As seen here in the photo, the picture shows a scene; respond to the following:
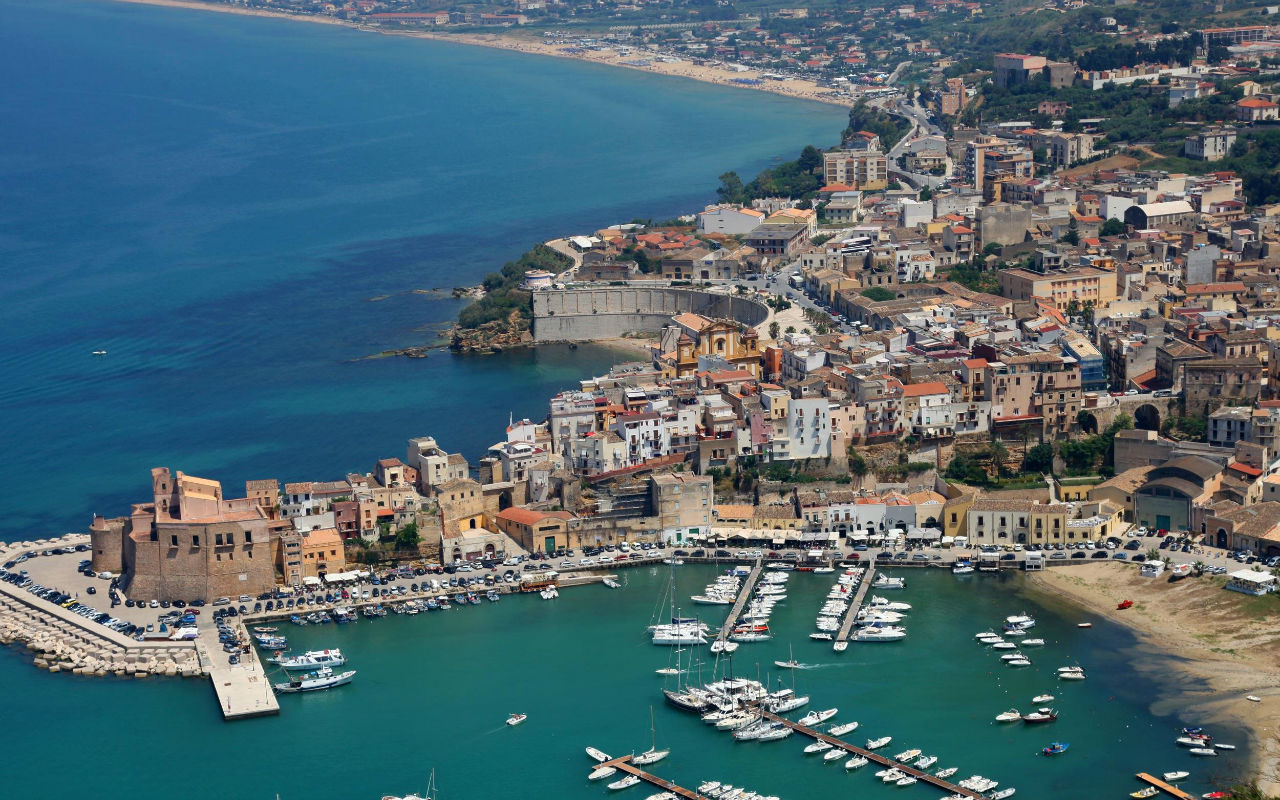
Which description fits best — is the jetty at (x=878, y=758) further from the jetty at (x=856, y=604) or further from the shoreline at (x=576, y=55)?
the shoreline at (x=576, y=55)

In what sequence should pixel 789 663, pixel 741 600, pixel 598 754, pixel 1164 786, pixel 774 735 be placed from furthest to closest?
pixel 741 600 → pixel 789 663 → pixel 774 735 → pixel 598 754 → pixel 1164 786

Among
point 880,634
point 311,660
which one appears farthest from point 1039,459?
point 311,660

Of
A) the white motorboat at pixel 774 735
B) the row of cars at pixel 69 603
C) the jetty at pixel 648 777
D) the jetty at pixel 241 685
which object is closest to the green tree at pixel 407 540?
the jetty at pixel 241 685

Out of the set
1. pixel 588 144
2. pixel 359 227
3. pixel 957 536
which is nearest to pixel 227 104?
pixel 588 144

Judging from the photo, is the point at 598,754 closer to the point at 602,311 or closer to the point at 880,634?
the point at 880,634

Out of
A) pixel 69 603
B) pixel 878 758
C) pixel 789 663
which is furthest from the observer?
pixel 69 603

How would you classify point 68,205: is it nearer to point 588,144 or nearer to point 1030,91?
point 588,144
